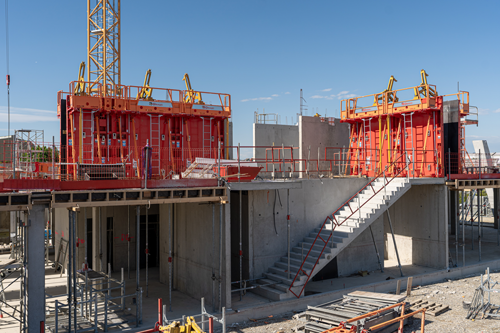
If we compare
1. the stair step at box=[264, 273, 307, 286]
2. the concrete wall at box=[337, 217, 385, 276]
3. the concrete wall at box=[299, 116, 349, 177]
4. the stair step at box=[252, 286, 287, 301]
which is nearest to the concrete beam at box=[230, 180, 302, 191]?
the stair step at box=[264, 273, 307, 286]

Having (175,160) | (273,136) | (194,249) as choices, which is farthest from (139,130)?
(273,136)

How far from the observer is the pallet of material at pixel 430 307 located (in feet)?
48.5

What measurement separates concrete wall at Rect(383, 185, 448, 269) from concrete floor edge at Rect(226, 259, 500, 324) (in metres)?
0.98

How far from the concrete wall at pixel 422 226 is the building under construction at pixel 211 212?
65 millimetres

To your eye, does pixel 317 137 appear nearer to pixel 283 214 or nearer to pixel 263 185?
pixel 283 214

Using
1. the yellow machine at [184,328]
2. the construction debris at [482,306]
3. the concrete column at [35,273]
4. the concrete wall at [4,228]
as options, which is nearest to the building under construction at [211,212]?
the concrete column at [35,273]

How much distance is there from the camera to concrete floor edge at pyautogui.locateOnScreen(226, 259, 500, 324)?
1405cm

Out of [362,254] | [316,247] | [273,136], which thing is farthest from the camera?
[273,136]

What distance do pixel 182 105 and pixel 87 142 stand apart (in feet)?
15.1

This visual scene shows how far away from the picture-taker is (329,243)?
16.8 meters

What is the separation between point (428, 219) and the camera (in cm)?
2053

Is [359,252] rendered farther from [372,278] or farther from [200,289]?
[200,289]

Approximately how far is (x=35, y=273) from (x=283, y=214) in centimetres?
975

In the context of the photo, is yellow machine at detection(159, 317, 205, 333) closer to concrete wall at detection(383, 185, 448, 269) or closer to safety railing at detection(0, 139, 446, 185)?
safety railing at detection(0, 139, 446, 185)
